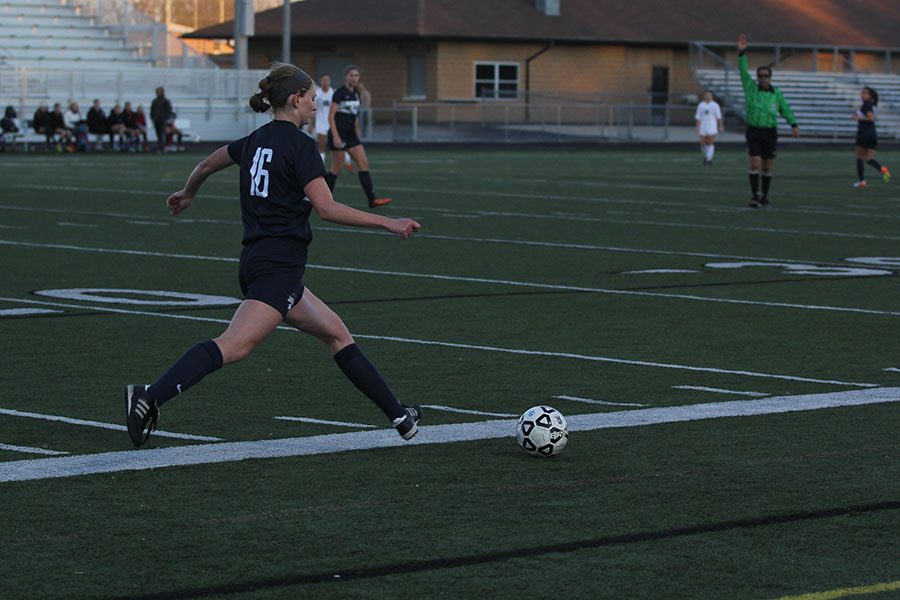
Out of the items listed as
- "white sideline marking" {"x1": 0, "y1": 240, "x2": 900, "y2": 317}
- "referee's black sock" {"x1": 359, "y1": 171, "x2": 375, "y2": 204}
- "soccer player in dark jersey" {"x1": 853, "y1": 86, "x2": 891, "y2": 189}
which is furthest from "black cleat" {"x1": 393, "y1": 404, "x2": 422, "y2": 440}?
"soccer player in dark jersey" {"x1": 853, "y1": 86, "x2": 891, "y2": 189}

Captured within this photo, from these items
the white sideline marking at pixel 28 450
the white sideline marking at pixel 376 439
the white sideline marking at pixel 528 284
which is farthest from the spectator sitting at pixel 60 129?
the white sideline marking at pixel 28 450

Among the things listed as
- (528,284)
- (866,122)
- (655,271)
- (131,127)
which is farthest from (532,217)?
(131,127)

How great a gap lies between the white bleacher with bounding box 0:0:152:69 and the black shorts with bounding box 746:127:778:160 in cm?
3117

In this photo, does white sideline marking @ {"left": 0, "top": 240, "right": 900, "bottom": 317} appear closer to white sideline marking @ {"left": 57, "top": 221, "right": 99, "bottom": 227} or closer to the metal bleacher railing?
white sideline marking @ {"left": 57, "top": 221, "right": 99, "bottom": 227}

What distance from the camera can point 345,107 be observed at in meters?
25.5

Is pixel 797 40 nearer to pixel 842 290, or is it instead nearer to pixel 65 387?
pixel 842 290

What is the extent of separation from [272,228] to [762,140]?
58.4 ft

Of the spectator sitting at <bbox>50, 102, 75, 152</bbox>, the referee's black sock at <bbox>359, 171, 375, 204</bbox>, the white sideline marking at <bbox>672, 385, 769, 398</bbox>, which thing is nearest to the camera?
the white sideline marking at <bbox>672, 385, 769, 398</bbox>

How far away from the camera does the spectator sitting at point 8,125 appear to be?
4388 cm

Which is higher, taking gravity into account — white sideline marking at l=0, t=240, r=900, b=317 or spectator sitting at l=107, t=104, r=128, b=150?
spectator sitting at l=107, t=104, r=128, b=150

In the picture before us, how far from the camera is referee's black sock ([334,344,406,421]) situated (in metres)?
7.70

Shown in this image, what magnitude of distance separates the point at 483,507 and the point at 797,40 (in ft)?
220

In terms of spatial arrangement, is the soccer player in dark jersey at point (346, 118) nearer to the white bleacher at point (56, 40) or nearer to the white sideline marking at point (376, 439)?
the white sideline marking at point (376, 439)

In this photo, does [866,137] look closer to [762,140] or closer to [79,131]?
[762,140]
